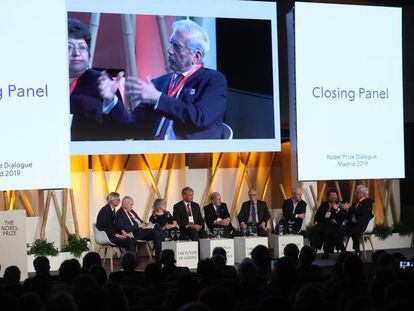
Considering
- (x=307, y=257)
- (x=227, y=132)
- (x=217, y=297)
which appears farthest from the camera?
(x=227, y=132)

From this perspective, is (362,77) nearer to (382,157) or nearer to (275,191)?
(382,157)

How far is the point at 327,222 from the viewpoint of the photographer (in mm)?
13211

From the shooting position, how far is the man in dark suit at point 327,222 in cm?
1317

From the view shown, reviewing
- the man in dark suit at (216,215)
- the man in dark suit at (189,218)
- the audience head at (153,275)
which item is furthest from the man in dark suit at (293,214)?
the audience head at (153,275)

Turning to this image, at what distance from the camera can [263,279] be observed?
693cm

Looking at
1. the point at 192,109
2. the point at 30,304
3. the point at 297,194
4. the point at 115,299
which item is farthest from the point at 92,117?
the point at 30,304

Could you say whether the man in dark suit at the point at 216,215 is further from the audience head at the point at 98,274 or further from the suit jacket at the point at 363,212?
the audience head at the point at 98,274

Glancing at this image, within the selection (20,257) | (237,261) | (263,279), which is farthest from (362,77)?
(263,279)

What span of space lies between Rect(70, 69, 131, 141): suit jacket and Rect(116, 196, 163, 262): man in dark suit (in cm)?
104

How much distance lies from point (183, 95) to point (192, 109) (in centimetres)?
25

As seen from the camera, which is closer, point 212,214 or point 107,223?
point 107,223

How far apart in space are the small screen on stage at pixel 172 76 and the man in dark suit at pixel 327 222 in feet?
3.98

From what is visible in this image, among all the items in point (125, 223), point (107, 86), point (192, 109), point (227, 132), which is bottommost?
point (125, 223)

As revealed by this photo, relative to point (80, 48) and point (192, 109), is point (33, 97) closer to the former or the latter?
point (80, 48)
